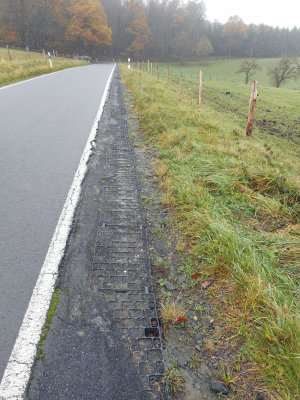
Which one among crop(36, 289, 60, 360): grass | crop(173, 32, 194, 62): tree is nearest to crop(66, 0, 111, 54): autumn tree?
crop(173, 32, 194, 62): tree

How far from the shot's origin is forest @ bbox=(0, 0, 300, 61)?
56375 millimetres

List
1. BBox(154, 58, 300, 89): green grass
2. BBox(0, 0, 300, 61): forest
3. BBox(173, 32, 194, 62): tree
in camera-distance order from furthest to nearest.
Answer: BBox(173, 32, 194, 62): tree
BBox(0, 0, 300, 61): forest
BBox(154, 58, 300, 89): green grass

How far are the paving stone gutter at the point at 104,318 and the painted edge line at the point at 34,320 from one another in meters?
0.06

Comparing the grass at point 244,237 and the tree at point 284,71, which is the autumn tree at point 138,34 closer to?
the tree at point 284,71

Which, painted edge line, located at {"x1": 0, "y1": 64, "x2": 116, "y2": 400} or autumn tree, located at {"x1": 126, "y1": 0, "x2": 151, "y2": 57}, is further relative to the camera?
autumn tree, located at {"x1": 126, "y1": 0, "x2": 151, "y2": 57}

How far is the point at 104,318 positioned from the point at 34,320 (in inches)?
19.9

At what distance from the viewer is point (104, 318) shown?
6.90 ft

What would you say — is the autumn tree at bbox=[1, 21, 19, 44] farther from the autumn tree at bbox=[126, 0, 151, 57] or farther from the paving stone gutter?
the paving stone gutter

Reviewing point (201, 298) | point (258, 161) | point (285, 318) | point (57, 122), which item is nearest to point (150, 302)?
point (201, 298)

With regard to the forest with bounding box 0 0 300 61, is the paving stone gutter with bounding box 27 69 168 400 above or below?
below

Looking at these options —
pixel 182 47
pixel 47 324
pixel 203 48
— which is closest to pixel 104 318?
pixel 47 324

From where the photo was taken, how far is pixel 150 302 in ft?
7.61

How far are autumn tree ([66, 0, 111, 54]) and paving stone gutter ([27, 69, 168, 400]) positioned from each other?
68581 millimetres

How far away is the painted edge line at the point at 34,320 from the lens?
1.62 meters
